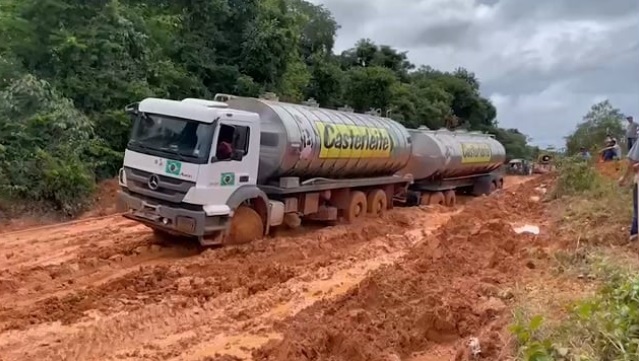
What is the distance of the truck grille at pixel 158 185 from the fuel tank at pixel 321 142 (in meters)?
2.41

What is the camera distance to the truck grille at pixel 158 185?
11.4 meters

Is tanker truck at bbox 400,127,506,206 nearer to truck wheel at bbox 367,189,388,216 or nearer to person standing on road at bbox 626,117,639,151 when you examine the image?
truck wheel at bbox 367,189,388,216

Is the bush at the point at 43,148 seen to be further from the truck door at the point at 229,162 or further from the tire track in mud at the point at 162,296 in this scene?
the truck door at the point at 229,162

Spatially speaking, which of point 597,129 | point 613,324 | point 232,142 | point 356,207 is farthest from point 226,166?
point 597,129

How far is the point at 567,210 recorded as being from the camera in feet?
49.4

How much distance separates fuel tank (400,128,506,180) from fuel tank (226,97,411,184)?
95.3 inches

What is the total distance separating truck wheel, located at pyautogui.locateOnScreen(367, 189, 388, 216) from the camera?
18609mm

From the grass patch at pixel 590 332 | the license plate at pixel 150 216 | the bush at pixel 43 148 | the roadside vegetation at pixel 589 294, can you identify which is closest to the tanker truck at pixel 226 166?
the license plate at pixel 150 216

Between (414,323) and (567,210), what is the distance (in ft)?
28.7

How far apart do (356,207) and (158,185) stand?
6984mm

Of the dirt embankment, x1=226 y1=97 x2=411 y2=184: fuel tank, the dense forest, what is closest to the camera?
the dirt embankment

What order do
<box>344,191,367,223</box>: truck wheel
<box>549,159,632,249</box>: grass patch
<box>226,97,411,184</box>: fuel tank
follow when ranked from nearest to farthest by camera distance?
1. <box>549,159,632,249</box>: grass patch
2. <box>226,97,411,184</box>: fuel tank
3. <box>344,191,367,223</box>: truck wheel

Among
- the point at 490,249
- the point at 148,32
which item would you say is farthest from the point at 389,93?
the point at 490,249

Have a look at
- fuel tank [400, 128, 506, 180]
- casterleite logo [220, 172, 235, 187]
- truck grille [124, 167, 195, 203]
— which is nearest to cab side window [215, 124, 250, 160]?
casterleite logo [220, 172, 235, 187]
